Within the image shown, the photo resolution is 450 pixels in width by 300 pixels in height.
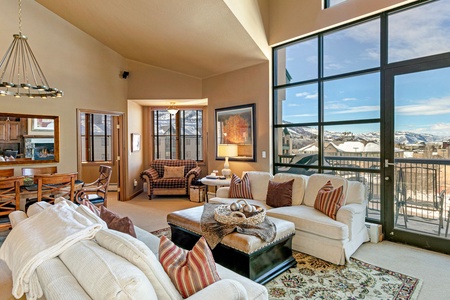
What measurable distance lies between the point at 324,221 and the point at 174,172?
452 cm

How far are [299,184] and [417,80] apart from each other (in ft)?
6.96

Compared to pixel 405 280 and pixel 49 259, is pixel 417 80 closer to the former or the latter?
pixel 405 280

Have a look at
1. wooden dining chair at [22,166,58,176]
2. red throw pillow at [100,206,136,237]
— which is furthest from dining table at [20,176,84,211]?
red throw pillow at [100,206,136,237]

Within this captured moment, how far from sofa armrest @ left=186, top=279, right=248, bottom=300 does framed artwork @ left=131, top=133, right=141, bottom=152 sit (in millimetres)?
5797

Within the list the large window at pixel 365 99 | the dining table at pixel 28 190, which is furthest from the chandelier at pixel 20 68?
the large window at pixel 365 99

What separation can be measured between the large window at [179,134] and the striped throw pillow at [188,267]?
5.98 meters

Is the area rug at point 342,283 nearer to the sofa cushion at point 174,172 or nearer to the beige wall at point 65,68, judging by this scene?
the sofa cushion at point 174,172

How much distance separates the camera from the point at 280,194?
3.84 metres

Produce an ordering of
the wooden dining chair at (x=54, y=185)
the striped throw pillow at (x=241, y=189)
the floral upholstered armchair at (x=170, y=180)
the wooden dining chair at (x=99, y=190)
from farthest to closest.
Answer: the floral upholstered armchair at (x=170, y=180) < the striped throw pillow at (x=241, y=189) < the wooden dining chair at (x=99, y=190) < the wooden dining chair at (x=54, y=185)

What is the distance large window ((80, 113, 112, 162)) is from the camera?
291 inches

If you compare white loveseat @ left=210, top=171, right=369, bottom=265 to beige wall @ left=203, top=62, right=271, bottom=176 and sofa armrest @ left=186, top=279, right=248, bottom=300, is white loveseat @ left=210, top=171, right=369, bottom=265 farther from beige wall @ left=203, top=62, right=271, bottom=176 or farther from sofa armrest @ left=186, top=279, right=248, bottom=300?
sofa armrest @ left=186, top=279, right=248, bottom=300

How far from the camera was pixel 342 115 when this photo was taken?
4137mm

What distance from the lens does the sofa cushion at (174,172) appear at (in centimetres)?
671

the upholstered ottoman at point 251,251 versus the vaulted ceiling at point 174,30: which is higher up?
the vaulted ceiling at point 174,30
